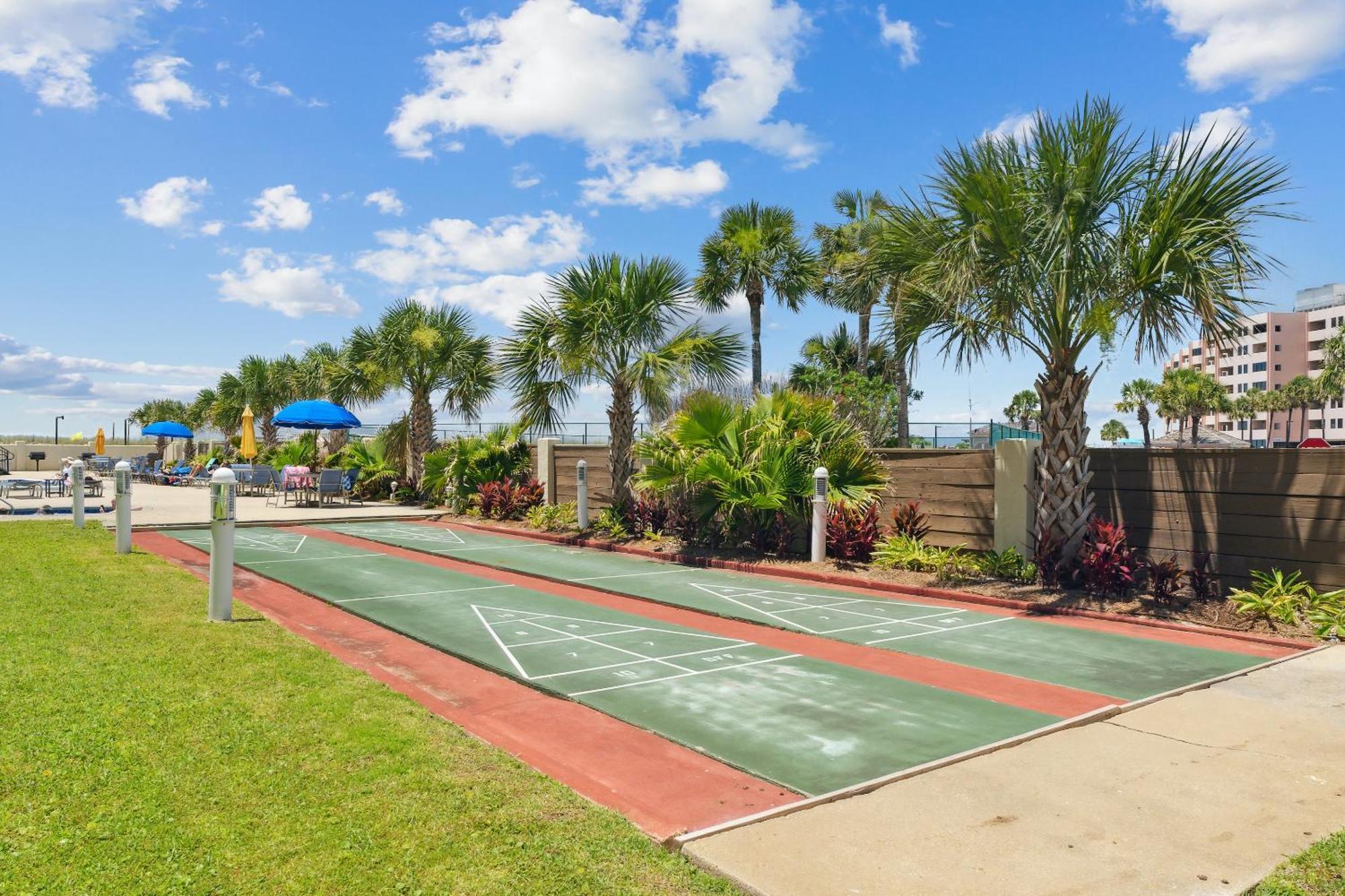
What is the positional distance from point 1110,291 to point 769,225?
87.9 ft

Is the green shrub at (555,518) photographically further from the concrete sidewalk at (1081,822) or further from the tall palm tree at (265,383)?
the tall palm tree at (265,383)

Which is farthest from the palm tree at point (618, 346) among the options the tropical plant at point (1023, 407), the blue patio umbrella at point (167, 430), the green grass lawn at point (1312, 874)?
the tropical plant at point (1023, 407)

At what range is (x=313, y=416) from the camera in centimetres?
2666

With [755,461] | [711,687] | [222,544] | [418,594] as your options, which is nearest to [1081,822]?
[711,687]

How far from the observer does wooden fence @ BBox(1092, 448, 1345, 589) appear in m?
10.2

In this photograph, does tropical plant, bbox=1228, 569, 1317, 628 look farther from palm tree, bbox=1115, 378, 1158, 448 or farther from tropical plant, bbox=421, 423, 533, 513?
palm tree, bbox=1115, 378, 1158, 448

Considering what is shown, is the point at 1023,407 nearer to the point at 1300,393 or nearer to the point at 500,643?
the point at 1300,393

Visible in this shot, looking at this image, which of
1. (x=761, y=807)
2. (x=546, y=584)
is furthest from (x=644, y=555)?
(x=761, y=807)

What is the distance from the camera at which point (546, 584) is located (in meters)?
13.4

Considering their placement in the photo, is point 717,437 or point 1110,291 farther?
point 717,437

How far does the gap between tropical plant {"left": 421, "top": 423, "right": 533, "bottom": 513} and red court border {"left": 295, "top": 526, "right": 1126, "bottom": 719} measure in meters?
10.7

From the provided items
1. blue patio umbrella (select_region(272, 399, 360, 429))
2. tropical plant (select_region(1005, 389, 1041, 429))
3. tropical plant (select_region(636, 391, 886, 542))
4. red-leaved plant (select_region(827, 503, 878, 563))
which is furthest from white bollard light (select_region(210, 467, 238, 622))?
tropical plant (select_region(1005, 389, 1041, 429))

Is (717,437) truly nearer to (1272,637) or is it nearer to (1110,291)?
(1110,291)

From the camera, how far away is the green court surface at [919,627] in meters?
8.18
